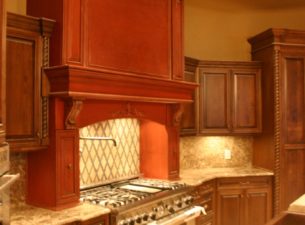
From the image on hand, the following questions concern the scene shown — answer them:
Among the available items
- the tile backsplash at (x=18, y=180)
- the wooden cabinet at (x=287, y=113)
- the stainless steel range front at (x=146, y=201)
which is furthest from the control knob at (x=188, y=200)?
the tile backsplash at (x=18, y=180)

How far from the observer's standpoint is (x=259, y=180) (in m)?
4.43

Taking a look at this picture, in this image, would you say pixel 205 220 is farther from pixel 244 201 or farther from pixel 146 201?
pixel 146 201

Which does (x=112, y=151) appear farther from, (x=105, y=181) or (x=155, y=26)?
(x=155, y=26)

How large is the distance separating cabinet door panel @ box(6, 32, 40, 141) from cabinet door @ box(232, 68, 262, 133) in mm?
2703

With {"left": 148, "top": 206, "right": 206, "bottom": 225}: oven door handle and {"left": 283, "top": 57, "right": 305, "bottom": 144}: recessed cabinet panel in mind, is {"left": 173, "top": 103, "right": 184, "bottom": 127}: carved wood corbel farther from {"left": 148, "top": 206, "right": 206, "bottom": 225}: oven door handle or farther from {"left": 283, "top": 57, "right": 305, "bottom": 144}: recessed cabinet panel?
{"left": 283, "top": 57, "right": 305, "bottom": 144}: recessed cabinet panel

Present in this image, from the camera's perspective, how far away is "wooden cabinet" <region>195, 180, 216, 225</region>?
12.9ft

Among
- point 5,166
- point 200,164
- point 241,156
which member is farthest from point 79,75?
point 241,156

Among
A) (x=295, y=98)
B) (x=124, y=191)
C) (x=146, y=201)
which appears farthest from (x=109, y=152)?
(x=295, y=98)

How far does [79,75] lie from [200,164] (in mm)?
2618

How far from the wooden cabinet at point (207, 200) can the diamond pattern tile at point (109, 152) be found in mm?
700

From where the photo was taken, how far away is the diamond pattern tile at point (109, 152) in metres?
3.37

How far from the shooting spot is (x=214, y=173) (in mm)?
4465

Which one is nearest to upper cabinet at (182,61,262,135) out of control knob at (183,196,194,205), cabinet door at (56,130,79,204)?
control knob at (183,196,194,205)

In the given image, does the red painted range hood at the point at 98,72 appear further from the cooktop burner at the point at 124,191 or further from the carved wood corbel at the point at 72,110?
the cooktop burner at the point at 124,191
